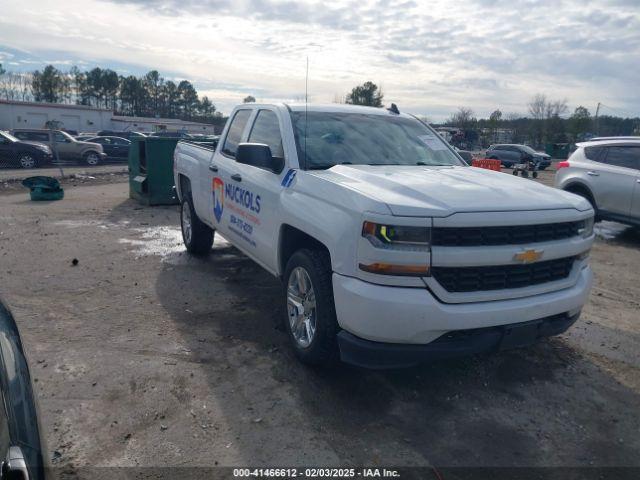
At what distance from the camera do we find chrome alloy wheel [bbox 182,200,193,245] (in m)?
7.00

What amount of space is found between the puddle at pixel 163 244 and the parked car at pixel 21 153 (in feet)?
52.6

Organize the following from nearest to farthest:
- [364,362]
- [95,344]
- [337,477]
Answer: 1. [337,477]
2. [364,362]
3. [95,344]

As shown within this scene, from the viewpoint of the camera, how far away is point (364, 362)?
3.10 metres

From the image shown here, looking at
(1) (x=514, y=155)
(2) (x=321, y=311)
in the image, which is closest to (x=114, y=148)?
(1) (x=514, y=155)

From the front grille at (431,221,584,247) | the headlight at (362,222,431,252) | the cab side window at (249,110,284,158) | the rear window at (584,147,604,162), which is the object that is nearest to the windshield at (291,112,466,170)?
the cab side window at (249,110,284,158)

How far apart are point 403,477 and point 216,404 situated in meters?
1.31

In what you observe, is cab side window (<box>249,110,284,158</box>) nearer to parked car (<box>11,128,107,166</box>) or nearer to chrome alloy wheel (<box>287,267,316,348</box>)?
chrome alloy wheel (<box>287,267,316,348</box>)

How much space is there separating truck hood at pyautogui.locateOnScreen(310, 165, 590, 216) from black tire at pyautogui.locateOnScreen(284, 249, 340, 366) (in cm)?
56

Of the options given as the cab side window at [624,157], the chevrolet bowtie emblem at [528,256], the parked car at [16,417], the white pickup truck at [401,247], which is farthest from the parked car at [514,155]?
the parked car at [16,417]

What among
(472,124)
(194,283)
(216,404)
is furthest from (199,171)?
(472,124)

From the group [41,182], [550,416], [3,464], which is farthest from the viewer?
[41,182]

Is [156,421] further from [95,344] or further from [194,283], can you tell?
[194,283]

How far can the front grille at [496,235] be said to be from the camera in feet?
9.81

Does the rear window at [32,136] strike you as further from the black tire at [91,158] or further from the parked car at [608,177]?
the parked car at [608,177]
